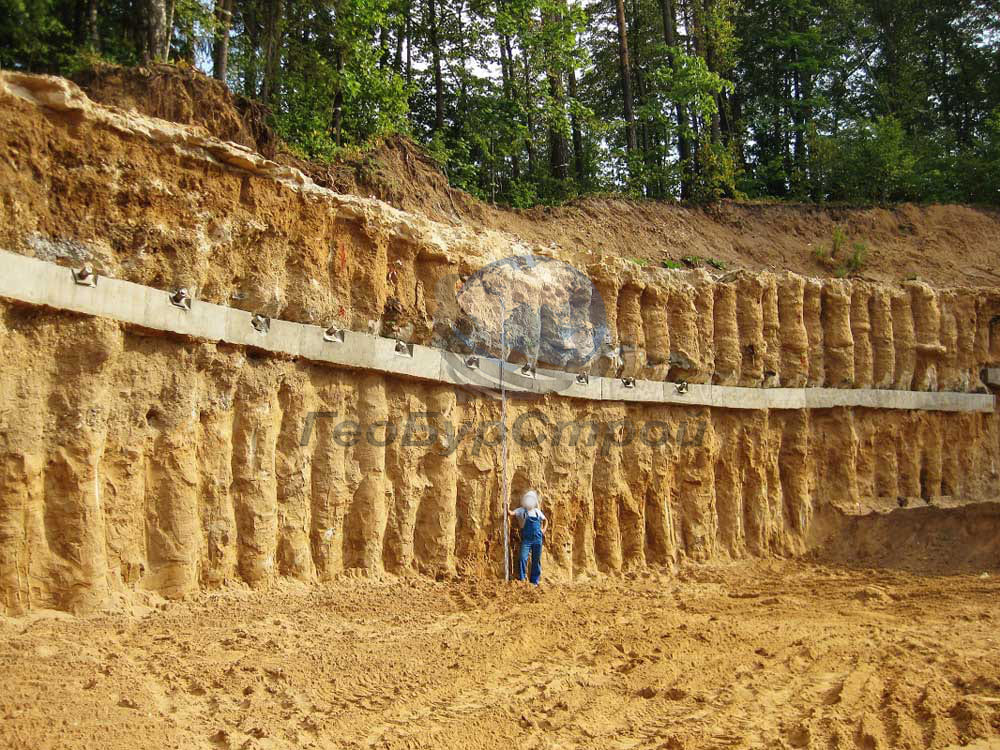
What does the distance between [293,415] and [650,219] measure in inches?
467

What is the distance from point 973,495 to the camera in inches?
690

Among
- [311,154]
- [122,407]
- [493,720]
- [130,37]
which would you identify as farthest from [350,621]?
[130,37]

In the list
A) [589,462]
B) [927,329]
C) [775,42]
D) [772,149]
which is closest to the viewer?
[589,462]

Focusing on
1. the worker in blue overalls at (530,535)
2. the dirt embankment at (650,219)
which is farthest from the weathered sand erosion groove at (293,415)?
the dirt embankment at (650,219)

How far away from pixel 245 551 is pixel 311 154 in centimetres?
790

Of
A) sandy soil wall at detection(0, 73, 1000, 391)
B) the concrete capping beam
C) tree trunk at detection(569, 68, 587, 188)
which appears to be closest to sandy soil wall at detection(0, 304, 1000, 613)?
the concrete capping beam

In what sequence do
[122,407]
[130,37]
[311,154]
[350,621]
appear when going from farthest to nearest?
[130,37], [311,154], [350,621], [122,407]

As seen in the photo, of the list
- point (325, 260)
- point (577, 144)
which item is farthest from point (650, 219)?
point (325, 260)

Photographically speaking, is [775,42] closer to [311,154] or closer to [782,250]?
[782,250]

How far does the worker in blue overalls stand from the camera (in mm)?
11094

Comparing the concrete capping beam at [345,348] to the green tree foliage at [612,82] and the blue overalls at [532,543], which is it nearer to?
the blue overalls at [532,543]

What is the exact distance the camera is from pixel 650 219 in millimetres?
19125

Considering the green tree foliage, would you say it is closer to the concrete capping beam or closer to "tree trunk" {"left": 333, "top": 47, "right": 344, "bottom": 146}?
"tree trunk" {"left": 333, "top": 47, "right": 344, "bottom": 146}

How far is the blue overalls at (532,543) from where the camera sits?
11.1m
